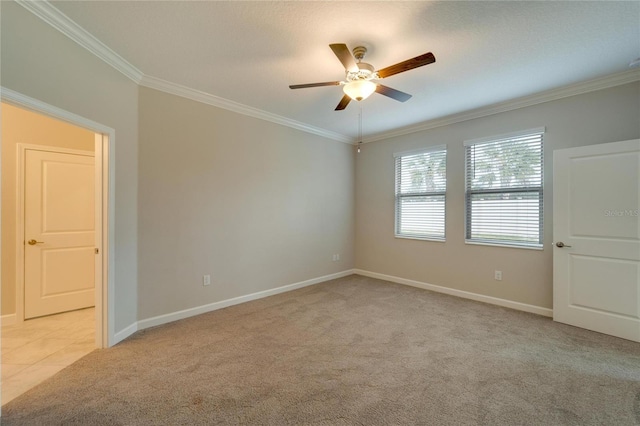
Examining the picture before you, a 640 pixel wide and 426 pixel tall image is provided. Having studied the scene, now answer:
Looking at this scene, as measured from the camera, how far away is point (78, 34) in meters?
2.15

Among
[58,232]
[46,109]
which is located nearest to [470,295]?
[46,109]

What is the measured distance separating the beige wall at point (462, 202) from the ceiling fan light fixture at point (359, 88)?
7.80 feet

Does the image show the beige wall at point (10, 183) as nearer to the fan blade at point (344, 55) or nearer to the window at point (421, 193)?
the fan blade at point (344, 55)

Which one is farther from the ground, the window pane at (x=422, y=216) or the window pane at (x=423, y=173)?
the window pane at (x=423, y=173)

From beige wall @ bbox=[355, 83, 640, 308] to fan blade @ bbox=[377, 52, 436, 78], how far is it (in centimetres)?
231

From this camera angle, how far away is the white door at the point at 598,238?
2680mm

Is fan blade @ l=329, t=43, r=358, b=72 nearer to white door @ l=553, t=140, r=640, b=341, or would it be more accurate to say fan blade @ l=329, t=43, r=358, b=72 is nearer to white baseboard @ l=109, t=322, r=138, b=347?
white door @ l=553, t=140, r=640, b=341

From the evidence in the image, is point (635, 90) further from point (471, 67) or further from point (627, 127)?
point (471, 67)

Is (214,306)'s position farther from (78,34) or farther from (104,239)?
(78,34)

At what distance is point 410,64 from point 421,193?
9.30ft

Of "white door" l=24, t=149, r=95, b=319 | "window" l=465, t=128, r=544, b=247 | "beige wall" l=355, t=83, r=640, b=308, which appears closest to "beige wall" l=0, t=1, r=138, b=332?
"white door" l=24, t=149, r=95, b=319

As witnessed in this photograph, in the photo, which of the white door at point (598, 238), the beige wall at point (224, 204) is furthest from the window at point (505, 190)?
the beige wall at point (224, 204)

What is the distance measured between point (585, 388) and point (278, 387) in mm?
2232

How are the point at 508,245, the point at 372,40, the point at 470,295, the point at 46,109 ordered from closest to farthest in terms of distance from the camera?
the point at 46,109
the point at 372,40
the point at 508,245
the point at 470,295
